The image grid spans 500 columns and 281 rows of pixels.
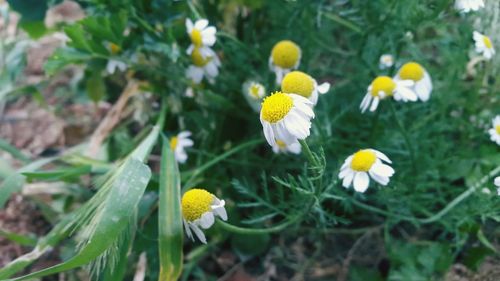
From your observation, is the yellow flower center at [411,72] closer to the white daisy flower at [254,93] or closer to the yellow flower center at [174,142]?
the white daisy flower at [254,93]

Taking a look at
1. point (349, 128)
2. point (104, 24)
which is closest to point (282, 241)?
point (349, 128)

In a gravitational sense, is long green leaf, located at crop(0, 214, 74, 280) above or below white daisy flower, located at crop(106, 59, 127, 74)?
below

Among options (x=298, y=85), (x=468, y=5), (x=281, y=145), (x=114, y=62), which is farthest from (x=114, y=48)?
(x=468, y=5)

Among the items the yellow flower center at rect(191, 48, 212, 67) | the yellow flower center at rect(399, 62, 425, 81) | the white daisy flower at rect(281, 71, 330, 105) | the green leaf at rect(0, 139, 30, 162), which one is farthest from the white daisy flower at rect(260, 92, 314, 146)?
the green leaf at rect(0, 139, 30, 162)

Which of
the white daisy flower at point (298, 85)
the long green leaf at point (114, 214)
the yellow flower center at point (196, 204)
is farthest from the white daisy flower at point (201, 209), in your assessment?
the white daisy flower at point (298, 85)

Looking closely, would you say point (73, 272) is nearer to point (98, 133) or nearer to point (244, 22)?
point (98, 133)

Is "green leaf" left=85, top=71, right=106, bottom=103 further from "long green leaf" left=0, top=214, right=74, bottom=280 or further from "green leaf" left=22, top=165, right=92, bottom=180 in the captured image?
"long green leaf" left=0, top=214, right=74, bottom=280

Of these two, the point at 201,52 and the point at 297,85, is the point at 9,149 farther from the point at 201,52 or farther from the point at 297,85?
the point at 297,85
